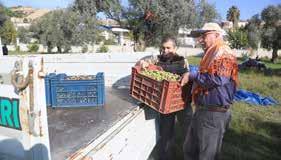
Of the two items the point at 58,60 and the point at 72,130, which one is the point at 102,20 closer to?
the point at 58,60

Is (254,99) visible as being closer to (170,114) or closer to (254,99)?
(254,99)

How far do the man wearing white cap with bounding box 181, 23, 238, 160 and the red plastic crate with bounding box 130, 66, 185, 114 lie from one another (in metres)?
0.21

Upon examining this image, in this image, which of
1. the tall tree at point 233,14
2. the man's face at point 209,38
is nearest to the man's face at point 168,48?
the man's face at point 209,38

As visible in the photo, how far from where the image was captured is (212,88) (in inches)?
140

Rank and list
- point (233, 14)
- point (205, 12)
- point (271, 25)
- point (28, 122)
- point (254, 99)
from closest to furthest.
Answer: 1. point (28, 122)
2. point (254, 99)
3. point (205, 12)
4. point (271, 25)
5. point (233, 14)

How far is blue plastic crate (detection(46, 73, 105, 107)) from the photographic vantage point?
143 inches

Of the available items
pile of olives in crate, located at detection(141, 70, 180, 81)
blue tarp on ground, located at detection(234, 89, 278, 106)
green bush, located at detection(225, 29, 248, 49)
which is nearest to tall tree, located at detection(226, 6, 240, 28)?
green bush, located at detection(225, 29, 248, 49)

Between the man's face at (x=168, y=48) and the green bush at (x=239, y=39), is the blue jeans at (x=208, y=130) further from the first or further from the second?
the green bush at (x=239, y=39)

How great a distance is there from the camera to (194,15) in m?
18.0

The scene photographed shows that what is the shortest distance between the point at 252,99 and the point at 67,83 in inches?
291

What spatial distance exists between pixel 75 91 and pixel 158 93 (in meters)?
0.87

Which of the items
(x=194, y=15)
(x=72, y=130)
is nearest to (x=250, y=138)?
(x=72, y=130)

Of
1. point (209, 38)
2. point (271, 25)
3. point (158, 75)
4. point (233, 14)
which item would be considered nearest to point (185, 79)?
point (158, 75)

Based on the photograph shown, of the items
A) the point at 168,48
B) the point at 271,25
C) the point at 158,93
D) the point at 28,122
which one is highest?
the point at 271,25
